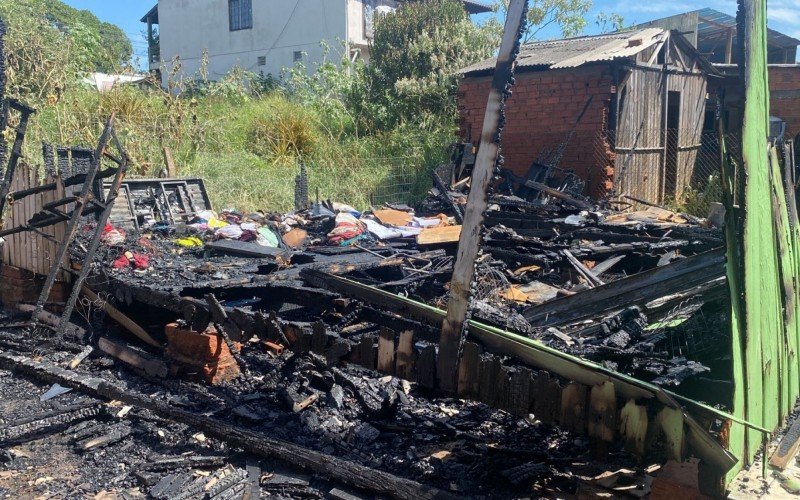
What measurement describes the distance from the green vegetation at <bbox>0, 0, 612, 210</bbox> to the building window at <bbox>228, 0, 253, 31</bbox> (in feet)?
29.4

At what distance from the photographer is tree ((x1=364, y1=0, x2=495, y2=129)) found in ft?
59.3

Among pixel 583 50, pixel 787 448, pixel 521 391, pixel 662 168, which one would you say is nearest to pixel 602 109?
pixel 583 50

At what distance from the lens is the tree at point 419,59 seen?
18078 millimetres

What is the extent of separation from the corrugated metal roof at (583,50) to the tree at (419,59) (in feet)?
12.4

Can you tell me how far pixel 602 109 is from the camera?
12039 mm

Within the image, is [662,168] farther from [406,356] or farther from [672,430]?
[672,430]

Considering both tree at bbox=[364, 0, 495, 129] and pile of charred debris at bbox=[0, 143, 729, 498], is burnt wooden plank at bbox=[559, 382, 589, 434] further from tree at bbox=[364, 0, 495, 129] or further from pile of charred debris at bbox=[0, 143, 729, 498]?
tree at bbox=[364, 0, 495, 129]

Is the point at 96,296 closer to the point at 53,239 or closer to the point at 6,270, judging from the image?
the point at 53,239

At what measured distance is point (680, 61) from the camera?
1449cm

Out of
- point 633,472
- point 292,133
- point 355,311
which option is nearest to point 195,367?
point 355,311

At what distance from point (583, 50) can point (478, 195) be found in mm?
11159

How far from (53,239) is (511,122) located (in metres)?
9.13

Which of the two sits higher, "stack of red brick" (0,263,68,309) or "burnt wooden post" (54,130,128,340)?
"burnt wooden post" (54,130,128,340)

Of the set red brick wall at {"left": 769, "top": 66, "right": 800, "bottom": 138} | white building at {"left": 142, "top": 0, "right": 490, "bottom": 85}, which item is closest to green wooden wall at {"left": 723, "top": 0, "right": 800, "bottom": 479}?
red brick wall at {"left": 769, "top": 66, "right": 800, "bottom": 138}
